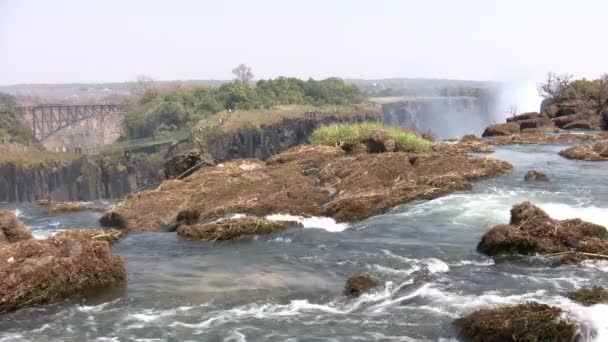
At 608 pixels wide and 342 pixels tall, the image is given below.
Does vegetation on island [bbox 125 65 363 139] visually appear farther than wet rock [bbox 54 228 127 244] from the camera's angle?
Yes

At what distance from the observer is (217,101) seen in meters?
81.3

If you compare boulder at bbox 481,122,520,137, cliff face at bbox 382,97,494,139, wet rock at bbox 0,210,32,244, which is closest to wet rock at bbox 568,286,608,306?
wet rock at bbox 0,210,32,244

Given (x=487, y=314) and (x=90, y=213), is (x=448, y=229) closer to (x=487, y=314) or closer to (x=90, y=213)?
(x=487, y=314)

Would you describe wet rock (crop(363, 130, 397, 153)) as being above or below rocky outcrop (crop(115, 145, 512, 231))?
above

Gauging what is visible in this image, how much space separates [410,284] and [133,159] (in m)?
49.3

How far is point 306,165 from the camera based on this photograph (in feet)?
69.2

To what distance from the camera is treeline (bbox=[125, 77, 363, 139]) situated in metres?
77.3

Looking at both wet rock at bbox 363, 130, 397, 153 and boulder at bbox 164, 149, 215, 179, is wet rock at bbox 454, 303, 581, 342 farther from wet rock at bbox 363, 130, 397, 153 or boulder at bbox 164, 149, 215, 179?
boulder at bbox 164, 149, 215, 179

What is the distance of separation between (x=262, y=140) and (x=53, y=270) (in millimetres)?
57822

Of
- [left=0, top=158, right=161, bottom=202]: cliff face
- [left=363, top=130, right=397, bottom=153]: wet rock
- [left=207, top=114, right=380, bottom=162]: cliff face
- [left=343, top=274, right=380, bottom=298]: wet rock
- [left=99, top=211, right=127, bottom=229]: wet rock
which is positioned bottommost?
[left=0, top=158, right=161, bottom=202]: cliff face

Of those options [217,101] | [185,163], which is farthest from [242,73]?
[185,163]

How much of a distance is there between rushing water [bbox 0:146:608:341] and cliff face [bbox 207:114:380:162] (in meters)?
44.5

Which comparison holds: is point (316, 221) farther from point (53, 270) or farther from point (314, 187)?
point (53, 270)

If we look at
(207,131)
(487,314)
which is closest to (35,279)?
(487,314)
